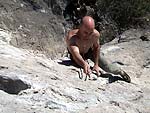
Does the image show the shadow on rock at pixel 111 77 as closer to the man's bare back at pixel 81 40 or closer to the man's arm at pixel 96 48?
the man's arm at pixel 96 48

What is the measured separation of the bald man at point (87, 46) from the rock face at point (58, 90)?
118 millimetres

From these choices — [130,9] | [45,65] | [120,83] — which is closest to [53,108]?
[45,65]

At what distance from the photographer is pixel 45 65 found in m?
4.68

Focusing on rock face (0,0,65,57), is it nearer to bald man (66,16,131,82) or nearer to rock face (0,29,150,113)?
bald man (66,16,131,82)

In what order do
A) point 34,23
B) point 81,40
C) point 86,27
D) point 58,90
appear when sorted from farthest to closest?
point 34,23, point 81,40, point 86,27, point 58,90

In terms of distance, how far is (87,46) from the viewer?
5328 mm

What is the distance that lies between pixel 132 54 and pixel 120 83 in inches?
79.8

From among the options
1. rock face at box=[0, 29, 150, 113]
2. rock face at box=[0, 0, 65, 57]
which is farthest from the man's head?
rock face at box=[0, 0, 65, 57]

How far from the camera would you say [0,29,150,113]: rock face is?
3.78m

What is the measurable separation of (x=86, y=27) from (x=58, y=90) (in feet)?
3.93

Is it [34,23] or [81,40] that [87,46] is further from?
[34,23]

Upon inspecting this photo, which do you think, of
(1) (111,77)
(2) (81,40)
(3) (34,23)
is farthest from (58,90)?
(3) (34,23)

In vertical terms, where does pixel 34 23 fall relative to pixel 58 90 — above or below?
above

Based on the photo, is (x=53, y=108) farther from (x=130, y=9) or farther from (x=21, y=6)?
(x=130, y=9)
